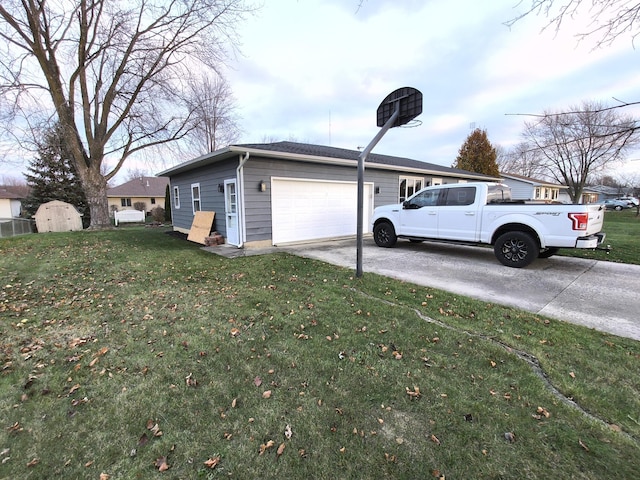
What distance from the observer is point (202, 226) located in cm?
1014

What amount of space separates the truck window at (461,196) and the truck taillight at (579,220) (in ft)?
5.95

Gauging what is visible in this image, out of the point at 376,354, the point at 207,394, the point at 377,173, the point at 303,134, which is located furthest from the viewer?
the point at 303,134

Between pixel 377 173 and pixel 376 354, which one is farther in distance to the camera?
pixel 377 173

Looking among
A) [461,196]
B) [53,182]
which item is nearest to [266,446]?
[461,196]

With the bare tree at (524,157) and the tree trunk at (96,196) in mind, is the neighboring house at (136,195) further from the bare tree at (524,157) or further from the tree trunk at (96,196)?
the bare tree at (524,157)

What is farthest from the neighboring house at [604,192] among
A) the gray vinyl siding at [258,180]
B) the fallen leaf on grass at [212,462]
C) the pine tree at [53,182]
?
the pine tree at [53,182]

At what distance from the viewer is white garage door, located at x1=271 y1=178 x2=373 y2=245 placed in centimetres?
900

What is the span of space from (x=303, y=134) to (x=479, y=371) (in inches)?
1255

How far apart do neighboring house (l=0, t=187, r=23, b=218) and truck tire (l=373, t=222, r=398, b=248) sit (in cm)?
4991

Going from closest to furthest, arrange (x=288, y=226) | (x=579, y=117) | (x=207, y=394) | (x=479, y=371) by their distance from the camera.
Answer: (x=207, y=394), (x=479, y=371), (x=579, y=117), (x=288, y=226)

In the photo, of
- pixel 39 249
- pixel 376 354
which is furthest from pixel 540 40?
pixel 39 249

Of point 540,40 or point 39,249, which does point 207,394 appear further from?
point 39,249

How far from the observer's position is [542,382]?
2379mm

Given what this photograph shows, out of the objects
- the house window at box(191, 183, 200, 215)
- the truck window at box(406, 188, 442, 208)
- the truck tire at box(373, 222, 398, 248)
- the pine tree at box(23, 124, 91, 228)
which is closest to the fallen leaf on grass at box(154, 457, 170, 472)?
the truck window at box(406, 188, 442, 208)
